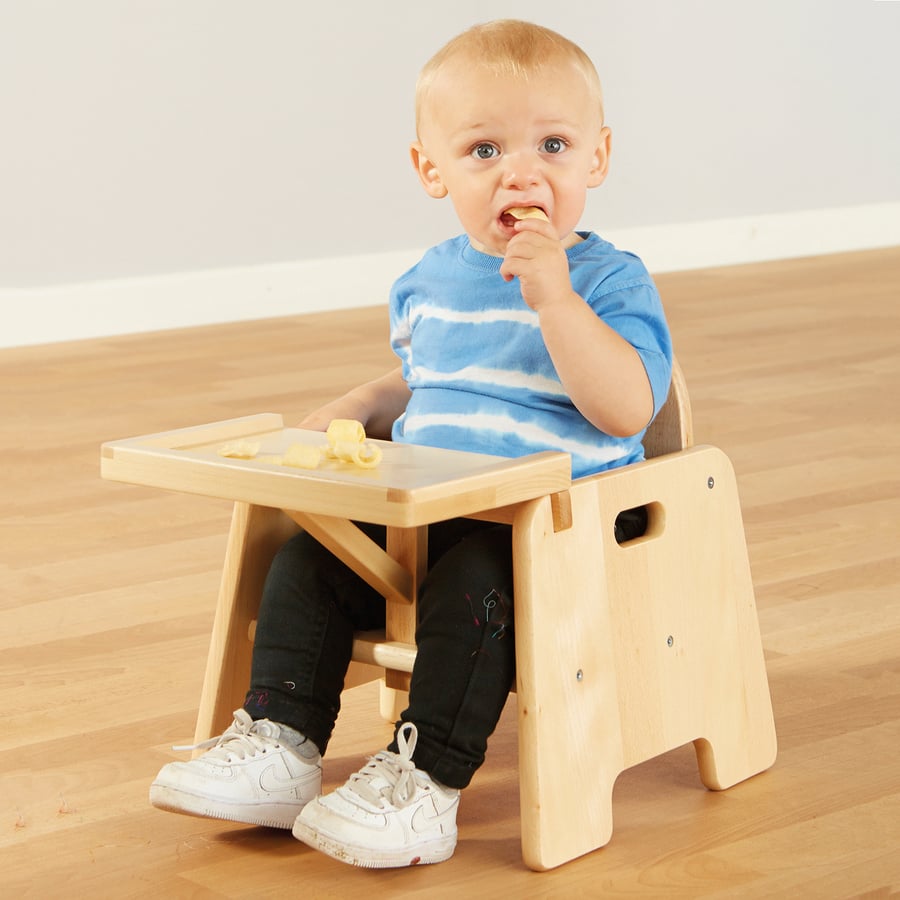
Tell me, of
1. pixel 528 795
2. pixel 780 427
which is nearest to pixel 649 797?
pixel 528 795

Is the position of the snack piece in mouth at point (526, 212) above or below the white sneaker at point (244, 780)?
above

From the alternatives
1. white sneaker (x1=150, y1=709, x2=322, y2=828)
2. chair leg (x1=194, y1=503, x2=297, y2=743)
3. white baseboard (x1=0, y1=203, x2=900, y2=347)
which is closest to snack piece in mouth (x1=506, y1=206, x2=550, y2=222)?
chair leg (x1=194, y1=503, x2=297, y2=743)

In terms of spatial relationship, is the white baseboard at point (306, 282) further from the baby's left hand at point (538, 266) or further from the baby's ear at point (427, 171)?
the baby's left hand at point (538, 266)

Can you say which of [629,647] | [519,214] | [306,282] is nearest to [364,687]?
[629,647]

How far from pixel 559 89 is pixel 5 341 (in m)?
2.42

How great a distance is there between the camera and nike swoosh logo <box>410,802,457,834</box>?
1.00 metres

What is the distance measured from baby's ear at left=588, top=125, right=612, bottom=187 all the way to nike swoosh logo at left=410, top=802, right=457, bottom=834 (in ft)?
1.45

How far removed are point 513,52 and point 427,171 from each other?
0.43 ft

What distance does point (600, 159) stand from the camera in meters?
1.15

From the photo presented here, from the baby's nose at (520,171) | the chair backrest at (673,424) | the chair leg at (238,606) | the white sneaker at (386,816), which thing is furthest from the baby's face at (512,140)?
the white sneaker at (386,816)

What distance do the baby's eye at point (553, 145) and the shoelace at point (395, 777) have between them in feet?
1.29

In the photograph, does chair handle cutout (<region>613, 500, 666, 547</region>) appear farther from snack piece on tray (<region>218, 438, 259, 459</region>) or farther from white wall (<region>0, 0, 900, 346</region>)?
white wall (<region>0, 0, 900, 346</region>)

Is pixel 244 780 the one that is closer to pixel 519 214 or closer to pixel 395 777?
pixel 395 777

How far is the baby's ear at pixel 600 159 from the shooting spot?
1.14 metres
